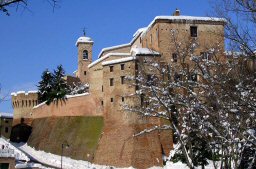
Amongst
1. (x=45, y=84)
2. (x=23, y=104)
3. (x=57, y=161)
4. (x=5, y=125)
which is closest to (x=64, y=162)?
(x=57, y=161)

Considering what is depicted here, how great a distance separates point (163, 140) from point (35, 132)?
70.3 ft

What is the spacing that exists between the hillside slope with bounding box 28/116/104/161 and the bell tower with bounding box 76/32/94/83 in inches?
1016

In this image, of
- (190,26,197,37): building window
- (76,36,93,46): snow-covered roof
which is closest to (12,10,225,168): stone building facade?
(190,26,197,37): building window

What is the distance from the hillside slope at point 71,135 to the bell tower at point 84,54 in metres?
25.8

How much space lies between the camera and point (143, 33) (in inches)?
2071

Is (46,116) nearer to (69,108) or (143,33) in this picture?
(69,108)

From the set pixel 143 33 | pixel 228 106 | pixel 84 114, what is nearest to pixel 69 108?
pixel 84 114

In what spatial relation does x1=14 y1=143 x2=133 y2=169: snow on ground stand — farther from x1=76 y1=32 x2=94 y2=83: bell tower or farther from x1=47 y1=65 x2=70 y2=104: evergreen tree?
x1=76 y1=32 x2=94 y2=83: bell tower

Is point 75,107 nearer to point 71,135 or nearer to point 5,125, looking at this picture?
point 71,135

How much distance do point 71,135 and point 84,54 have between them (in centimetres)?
3530

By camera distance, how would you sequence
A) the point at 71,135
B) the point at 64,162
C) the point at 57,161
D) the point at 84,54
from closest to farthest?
the point at 64,162
the point at 57,161
the point at 71,135
the point at 84,54

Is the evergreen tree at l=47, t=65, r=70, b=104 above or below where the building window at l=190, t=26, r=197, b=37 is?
below

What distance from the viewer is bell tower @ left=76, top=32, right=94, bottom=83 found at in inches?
3339

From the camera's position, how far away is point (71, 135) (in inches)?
2056
